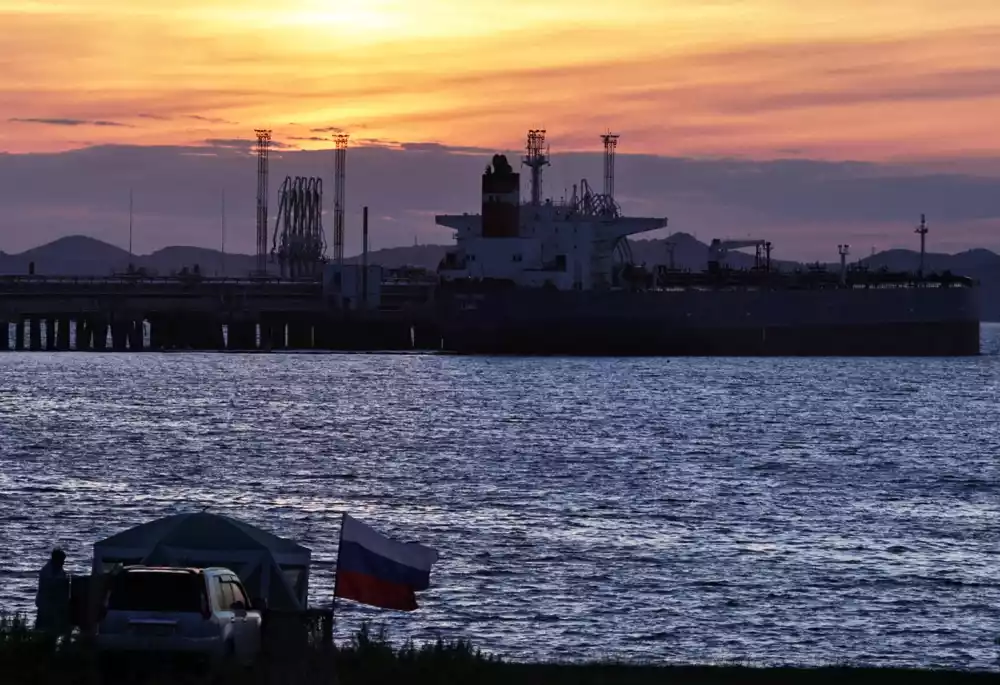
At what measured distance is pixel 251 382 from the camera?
9662 cm

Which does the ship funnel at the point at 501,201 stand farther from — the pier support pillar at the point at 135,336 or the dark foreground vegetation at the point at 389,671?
the dark foreground vegetation at the point at 389,671

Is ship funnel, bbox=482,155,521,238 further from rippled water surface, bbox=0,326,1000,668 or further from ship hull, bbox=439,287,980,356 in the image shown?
rippled water surface, bbox=0,326,1000,668

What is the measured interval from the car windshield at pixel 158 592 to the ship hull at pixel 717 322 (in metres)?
98.0

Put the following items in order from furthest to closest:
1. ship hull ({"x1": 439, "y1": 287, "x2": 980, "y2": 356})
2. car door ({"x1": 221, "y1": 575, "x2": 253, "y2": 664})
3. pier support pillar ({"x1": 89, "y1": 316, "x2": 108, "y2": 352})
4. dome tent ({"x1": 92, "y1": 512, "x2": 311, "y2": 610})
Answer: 1. pier support pillar ({"x1": 89, "y1": 316, "x2": 108, "y2": 352})
2. ship hull ({"x1": 439, "y1": 287, "x2": 980, "y2": 356})
3. dome tent ({"x1": 92, "y1": 512, "x2": 311, "y2": 610})
4. car door ({"x1": 221, "y1": 575, "x2": 253, "y2": 664})

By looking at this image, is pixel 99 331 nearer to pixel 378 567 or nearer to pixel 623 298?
pixel 623 298

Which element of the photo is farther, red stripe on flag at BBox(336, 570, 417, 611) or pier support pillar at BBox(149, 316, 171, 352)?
pier support pillar at BBox(149, 316, 171, 352)

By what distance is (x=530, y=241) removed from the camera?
396 feet

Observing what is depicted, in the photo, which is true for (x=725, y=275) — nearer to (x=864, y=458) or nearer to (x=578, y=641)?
(x=864, y=458)

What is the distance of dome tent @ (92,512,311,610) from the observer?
18.3 metres

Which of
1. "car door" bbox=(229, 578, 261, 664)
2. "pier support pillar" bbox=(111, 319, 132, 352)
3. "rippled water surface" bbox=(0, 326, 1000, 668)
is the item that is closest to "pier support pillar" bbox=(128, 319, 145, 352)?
"pier support pillar" bbox=(111, 319, 132, 352)

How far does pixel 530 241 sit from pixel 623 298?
770 centimetres

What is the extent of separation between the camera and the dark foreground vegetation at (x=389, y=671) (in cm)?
1507

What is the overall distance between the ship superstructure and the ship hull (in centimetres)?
248

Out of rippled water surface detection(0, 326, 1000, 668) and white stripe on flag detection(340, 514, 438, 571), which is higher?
white stripe on flag detection(340, 514, 438, 571)
